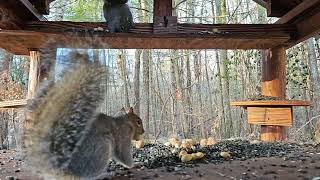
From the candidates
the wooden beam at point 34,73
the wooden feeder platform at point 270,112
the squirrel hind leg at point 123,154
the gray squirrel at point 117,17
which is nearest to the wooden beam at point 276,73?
the wooden feeder platform at point 270,112

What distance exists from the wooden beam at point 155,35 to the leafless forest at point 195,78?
10.2 feet

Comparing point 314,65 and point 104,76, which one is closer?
point 104,76

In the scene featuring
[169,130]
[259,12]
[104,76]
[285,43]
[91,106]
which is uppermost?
[259,12]

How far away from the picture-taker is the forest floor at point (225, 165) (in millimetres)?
1892

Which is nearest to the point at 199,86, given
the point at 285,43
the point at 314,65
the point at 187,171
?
the point at 314,65

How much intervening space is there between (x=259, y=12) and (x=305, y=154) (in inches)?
245

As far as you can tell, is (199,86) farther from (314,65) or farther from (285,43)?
(285,43)

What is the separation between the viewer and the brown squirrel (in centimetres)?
167

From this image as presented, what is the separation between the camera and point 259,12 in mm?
8328

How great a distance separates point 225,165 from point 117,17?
1.49 m

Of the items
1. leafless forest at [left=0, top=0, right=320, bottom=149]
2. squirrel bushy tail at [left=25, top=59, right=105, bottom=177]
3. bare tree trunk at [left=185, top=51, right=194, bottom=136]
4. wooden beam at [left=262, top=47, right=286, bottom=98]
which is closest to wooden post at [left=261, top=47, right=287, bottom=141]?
wooden beam at [left=262, top=47, right=286, bottom=98]

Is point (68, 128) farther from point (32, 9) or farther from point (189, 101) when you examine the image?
point (189, 101)

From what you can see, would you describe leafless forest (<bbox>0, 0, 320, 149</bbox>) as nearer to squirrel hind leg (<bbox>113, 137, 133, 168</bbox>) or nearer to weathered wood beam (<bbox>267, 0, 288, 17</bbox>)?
weathered wood beam (<bbox>267, 0, 288, 17</bbox>)

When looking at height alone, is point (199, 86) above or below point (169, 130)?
above
